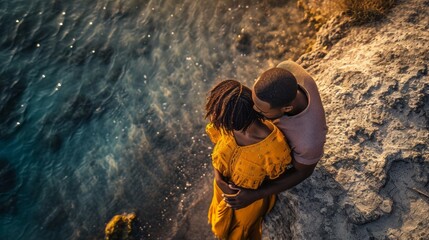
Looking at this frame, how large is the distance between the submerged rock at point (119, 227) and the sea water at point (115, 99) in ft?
0.50

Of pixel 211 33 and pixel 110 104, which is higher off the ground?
pixel 211 33

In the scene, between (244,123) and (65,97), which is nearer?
(244,123)

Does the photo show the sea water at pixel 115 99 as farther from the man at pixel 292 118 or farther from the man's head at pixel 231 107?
the man's head at pixel 231 107

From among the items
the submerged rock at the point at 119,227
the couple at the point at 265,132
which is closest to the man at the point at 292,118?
the couple at the point at 265,132

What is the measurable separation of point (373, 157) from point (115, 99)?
16.5ft

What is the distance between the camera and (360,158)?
4191mm

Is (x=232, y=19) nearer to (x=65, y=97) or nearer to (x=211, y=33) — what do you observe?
(x=211, y=33)

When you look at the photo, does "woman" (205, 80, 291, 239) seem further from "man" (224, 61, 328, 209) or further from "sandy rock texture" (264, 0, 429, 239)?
"sandy rock texture" (264, 0, 429, 239)

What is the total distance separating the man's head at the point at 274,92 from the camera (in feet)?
9.18

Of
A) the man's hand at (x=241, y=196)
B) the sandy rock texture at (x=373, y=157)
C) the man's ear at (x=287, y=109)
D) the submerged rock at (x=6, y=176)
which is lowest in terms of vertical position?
the submerged rock at (x=6, y=176)

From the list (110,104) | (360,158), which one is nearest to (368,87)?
(360,158)

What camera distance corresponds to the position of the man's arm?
10.7 feet

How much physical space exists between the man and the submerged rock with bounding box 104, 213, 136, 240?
3.39 metres

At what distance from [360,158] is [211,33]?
168 inches
